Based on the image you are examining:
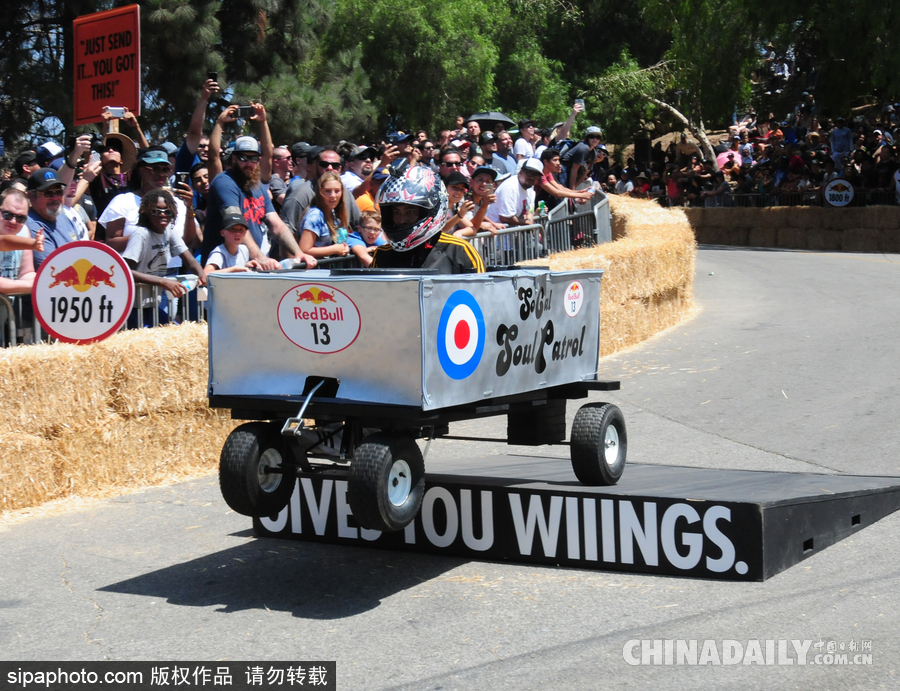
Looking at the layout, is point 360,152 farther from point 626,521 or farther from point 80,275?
point 626,521

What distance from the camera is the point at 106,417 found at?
25.7ft

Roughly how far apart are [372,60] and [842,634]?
32378mm

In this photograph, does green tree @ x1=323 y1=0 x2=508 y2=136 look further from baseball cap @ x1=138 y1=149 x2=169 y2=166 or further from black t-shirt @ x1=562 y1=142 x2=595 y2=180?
baseball cap @ x1=138 y1=149 x2=169 y2=166

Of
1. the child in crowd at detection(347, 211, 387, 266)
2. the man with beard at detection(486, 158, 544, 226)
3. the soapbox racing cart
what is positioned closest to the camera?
the soapbox racing cart

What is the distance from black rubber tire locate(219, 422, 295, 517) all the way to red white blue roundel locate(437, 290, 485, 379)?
957 millimetres

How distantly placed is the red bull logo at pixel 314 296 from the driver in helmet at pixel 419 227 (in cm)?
91

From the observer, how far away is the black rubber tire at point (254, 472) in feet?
17.6

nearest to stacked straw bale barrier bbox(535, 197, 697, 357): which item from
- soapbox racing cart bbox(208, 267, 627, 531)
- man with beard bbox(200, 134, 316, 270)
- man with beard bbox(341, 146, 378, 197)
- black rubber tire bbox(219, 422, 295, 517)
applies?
man with beard bbox(341, 146, 378, 197)

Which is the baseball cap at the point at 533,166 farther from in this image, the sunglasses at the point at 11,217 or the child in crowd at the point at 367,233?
the sunglasses at the point at 11,217

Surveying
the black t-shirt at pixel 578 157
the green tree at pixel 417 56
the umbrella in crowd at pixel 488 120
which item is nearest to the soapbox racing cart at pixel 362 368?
the black t-shirt at pixel 578 157

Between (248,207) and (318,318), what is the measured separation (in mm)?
4589

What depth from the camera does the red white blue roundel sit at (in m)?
5.36

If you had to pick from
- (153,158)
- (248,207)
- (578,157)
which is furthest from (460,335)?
(578,157)

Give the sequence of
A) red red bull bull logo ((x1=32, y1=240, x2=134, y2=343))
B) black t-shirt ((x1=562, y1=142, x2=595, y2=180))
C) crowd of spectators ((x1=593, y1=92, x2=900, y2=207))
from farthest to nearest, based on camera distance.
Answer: crowd of spectators ((x1=593, y1=92, x2=900, y2=207)) < black t-shirt ((x1=562, y1=142, x2=595, y2=180)) < red red bull bull logo ((x1=32, y1=240, x2=134, y2=343))
